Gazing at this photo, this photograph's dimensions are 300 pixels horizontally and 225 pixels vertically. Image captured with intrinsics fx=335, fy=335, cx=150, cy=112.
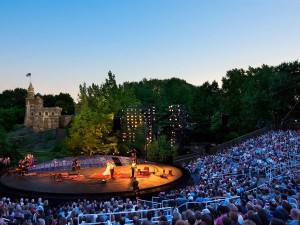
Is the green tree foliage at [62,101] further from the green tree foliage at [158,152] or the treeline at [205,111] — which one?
the green tree foliage at [158,152]

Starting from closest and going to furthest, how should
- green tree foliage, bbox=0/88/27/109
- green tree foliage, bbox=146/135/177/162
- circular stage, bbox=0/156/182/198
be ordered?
1. circular stage, bbox=0/156/182/198
2. green tree foliage, bbox=146/135/177/162
3. green tree foliage, bbox=0/88/27/109

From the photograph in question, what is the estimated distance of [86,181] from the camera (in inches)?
992

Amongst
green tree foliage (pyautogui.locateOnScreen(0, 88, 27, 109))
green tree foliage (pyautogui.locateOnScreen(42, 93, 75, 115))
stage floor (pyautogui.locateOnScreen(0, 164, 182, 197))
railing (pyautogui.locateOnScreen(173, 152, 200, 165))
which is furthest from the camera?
green tree foliage (pyautogui.locateOnScreen(0, 88, 27, 109))

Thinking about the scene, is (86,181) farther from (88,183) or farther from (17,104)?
(17,104)

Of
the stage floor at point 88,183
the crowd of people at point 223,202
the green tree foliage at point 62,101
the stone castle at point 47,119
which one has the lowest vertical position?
the stage floor at point 88,183

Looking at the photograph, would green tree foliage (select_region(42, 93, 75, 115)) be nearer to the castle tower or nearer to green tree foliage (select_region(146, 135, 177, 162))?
the castle tower

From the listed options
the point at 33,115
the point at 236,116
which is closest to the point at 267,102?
the point at 236,116

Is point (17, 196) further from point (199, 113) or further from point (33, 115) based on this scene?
point (33, 115)

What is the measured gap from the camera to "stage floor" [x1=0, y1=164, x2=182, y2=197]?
21.7 m

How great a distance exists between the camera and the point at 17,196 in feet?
69.9

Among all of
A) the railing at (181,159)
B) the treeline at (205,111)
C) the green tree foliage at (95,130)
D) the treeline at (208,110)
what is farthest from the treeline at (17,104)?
the railing at (181,159)

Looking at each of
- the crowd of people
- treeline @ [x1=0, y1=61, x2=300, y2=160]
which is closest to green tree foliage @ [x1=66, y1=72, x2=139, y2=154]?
treeline @ [x1=0, y1=61, x2=300, y2=160]

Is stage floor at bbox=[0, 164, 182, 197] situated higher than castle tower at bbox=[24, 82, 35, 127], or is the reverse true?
castle tower at bbox=[24, 82, 35, 127]

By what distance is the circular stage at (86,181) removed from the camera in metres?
21.5
